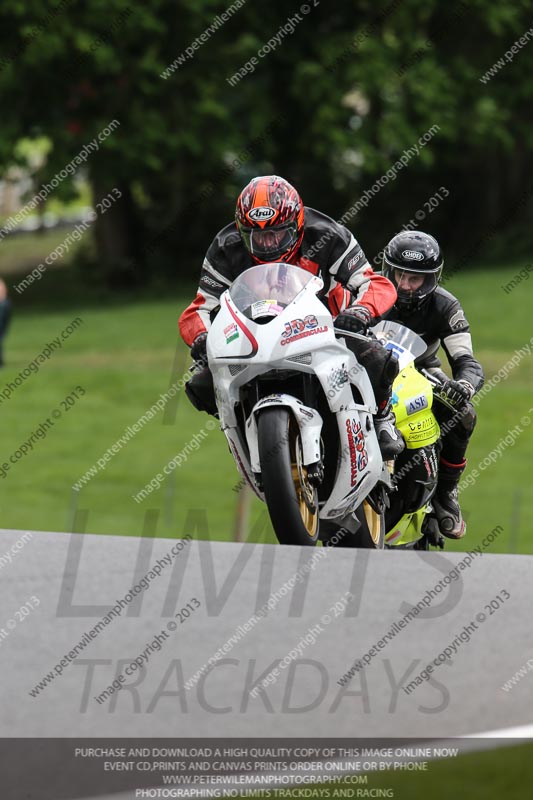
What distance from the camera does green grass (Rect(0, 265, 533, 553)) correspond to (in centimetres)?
2098

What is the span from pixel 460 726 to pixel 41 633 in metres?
2.04

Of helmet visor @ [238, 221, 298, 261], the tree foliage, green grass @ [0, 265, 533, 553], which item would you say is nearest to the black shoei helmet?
helmet visor @ [238, 221, 298, 261]

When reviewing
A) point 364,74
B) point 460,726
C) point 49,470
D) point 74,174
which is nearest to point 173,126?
point 74,174

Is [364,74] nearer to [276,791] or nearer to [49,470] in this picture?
[49,470]

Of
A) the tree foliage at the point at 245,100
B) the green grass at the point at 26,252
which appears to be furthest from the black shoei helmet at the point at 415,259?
the green grass at the point at 26,252

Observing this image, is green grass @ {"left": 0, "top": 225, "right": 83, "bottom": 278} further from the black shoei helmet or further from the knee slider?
the black shoei helmet

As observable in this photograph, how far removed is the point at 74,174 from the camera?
35000 millimetres

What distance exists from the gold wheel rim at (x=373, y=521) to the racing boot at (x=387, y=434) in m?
0.31

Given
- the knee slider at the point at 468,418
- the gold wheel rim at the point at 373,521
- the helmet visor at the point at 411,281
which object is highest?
the helmet visor at the point at 411,281

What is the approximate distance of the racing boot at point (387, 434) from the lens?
24.1ft

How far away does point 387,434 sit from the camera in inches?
290

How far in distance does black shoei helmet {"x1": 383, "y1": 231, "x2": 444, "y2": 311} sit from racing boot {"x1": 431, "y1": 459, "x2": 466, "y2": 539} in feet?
4.02

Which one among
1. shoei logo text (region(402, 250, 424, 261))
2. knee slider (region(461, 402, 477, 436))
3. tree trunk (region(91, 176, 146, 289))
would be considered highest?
shoei logo text (region(402, 250, 424, 261))

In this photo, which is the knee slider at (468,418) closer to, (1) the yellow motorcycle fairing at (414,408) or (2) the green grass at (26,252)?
(1) the yellow motorcycle fairing at (414,408)
